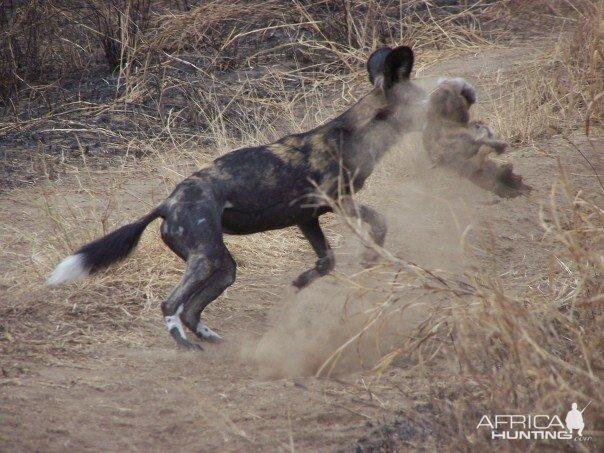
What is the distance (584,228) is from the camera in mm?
3461

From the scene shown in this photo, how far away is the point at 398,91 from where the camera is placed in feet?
17.1

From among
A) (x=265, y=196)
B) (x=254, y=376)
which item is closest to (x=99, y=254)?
(x=265, y=196)

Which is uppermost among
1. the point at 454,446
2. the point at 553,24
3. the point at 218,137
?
the point at 454,446

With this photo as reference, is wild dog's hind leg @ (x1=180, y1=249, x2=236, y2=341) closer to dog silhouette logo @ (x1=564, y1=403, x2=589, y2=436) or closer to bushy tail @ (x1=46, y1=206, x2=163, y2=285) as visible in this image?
bushy tail @ (x1=46, y1=206, x2=163, y2=285)

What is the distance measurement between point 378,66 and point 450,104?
0.47 m

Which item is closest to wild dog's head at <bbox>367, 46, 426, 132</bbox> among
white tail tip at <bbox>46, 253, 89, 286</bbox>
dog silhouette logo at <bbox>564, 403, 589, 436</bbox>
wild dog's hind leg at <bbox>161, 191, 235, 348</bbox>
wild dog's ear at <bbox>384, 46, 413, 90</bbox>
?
wild dog's ear at <bbox>384, 46, 413, 90</bbox>

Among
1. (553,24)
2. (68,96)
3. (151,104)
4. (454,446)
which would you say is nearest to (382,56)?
(454,446)

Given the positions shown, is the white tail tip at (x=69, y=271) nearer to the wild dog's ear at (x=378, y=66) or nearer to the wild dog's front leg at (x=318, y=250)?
the wild dog's front leg at (x=318, y=250)

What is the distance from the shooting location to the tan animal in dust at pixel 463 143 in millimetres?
4914

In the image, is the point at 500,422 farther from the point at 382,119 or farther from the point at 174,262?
the point at 174,262

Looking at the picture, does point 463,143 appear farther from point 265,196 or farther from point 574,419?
point 574,419

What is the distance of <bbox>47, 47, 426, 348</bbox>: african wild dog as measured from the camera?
15.3ft

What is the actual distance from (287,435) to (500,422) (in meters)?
0.83

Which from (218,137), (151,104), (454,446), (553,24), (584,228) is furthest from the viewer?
(553,24)
